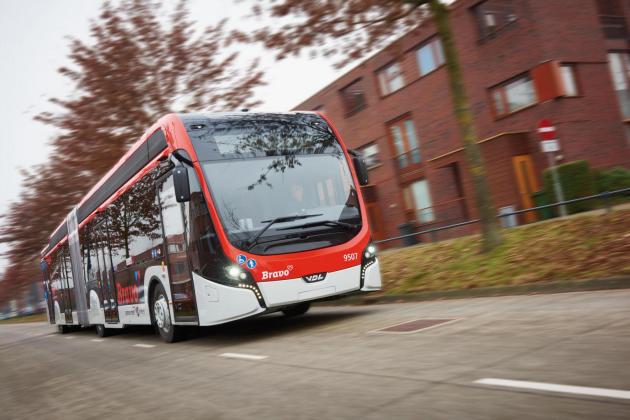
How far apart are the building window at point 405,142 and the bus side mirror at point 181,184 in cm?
2083

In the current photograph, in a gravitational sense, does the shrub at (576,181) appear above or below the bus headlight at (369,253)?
above

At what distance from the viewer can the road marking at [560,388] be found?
3.53 m

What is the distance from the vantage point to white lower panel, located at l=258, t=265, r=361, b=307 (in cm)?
829

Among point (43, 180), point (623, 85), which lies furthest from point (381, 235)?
point (43, 180)

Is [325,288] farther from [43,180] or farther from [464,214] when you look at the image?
[43,180]

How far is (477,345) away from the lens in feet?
18.0

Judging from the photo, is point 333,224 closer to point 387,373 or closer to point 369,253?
point 369,253

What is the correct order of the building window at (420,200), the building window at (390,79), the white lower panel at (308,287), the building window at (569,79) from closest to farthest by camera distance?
the white lower panel at (308,287)
the building window at (569,79)
the building window at (420,200)
the building window at (390,79)

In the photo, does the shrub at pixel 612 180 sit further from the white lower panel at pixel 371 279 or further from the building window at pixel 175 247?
the building window at pixel 175 247

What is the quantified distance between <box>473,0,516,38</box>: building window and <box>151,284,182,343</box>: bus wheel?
56.7 ft

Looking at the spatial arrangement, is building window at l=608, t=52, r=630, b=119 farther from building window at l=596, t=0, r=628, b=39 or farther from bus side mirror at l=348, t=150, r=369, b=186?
bus side mirror at l=348, t=150, r=369, b=186

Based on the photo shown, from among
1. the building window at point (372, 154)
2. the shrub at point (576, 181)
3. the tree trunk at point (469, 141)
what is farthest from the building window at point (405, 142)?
the tree trunk at point (469, 141)

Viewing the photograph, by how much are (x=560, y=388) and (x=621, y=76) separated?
23067mm

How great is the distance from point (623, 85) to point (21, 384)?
23.1 metres
